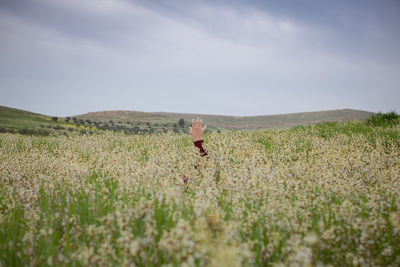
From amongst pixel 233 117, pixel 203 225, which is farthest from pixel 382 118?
pixel 233 117

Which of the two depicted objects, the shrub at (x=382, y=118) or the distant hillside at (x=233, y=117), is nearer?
the shrub at (x=382, y=118)

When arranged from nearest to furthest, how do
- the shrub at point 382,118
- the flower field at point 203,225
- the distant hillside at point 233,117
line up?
the flower field at point 203,225, the shrub at point 382,118, the distant hillside at point 233,117

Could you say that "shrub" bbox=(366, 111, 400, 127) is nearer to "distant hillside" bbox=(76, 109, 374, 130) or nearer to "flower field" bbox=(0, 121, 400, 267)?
"flower field" bbox=(0, 121, 400, 267)

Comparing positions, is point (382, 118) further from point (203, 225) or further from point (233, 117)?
point (233, 117)

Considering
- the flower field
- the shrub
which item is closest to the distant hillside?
the shrub

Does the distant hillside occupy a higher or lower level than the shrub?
higher

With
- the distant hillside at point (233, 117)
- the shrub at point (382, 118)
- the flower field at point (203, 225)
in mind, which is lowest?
the flower field at point (203, 225)

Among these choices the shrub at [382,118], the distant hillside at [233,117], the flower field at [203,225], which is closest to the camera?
the flower field at [203,225]

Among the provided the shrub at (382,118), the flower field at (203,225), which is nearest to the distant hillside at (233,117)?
the shrub at (382,118)

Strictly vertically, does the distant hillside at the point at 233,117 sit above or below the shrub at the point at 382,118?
above

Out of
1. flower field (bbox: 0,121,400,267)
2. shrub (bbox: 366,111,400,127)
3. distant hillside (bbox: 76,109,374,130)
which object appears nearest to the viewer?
flower field (bbox: 0,121,400,267)

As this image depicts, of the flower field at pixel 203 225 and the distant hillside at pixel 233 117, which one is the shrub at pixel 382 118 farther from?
the distant hillside at pixel 233 117

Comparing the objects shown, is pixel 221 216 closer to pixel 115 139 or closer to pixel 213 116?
pixel 115 139

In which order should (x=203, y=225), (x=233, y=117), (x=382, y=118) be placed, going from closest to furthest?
(x=203, y=225) → (x=382, y=118) → (x=233, y=117)
